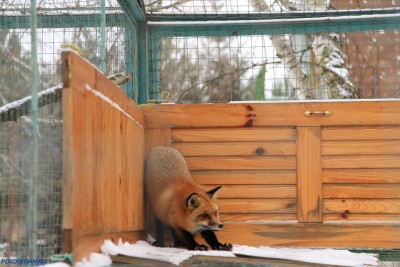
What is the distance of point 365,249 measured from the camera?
631cm

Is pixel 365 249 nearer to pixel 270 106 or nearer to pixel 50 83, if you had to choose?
pixel 270 106

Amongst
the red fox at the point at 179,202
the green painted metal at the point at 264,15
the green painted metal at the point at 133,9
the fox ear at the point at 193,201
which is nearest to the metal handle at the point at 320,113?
the green painted metal at the point at 264,15

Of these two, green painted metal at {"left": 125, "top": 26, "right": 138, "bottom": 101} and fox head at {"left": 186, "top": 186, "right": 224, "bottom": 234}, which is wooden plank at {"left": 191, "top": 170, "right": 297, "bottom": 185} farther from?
green painted metal at {"left": 125, "top": 26, "right": 138, "bottom": 101}

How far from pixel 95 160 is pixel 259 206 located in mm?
2692

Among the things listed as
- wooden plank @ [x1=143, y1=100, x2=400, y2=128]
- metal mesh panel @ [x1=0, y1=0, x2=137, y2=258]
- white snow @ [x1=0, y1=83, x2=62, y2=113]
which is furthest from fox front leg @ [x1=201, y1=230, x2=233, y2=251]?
white snow @ [x1=0, y1=83, x2=62, y2=113]

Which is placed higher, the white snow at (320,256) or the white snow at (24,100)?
the white snow at (24,100)

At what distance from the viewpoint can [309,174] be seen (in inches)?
242

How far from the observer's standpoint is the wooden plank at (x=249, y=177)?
618 cm

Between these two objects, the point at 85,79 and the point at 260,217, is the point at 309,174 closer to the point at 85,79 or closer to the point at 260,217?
the point at 260,217

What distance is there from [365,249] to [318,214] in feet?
2.28

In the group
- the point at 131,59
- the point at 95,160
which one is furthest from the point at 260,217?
the point at 95,160

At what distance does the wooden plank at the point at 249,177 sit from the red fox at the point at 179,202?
0.27 meters

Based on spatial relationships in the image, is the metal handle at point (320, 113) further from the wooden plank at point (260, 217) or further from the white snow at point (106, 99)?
the white snow at point (106, 99)

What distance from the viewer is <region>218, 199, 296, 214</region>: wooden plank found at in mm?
6137
